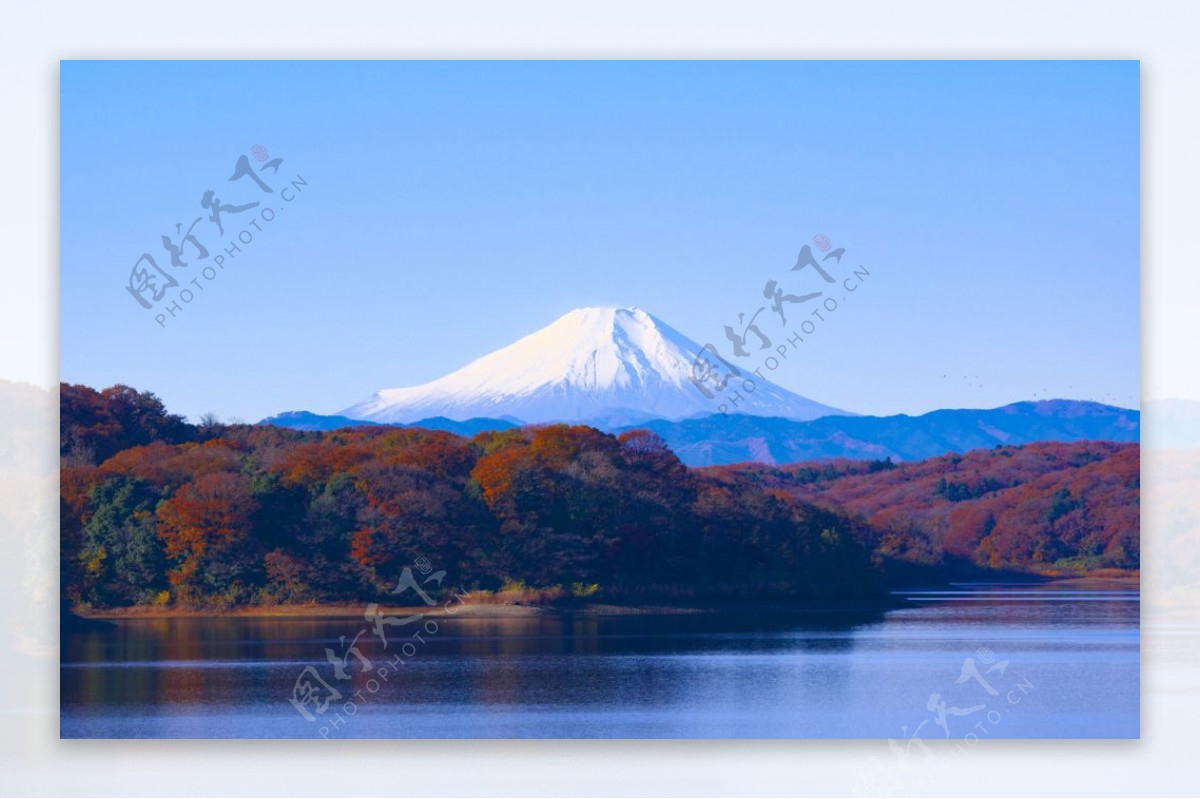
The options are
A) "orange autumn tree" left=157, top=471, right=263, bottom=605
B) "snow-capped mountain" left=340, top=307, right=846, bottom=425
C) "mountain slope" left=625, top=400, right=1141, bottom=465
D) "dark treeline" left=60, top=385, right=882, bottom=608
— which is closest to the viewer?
"mountain slope" left=625, top=400, right=1141, bottom=465

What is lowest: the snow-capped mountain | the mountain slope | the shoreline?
the shoreline

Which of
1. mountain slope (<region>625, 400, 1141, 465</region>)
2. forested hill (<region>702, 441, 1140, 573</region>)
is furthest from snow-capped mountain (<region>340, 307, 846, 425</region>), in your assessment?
forested hill (<region>702, 441, 1140, 573</region>)

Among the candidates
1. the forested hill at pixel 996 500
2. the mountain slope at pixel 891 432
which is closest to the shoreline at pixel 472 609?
the forested hill at pixel 996 500

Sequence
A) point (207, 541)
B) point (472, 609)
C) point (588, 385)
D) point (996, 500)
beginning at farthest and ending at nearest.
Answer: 1. point (996, 500)
2. point (588, 385)
3. point (472, 609)
4. point (207, 541)

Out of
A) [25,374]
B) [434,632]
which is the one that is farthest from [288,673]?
[25,374]

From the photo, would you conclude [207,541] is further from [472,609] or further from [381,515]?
[472,609]

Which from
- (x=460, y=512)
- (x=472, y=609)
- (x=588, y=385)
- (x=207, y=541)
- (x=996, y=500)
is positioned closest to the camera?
(x=207, y=541)

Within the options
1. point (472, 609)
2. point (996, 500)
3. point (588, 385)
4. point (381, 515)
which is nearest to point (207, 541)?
point (381, 515)

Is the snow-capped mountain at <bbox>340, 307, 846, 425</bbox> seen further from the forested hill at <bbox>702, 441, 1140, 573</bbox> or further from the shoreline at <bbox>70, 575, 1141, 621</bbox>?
the shoreline at <bbox>70, 575, 1141, 621</bbox>

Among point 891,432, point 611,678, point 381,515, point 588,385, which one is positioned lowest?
point 611,678
